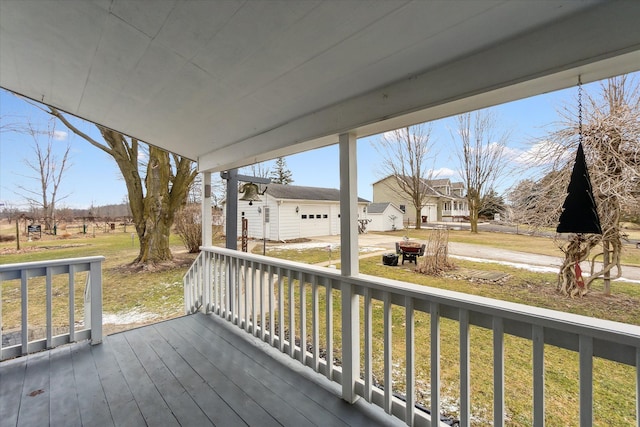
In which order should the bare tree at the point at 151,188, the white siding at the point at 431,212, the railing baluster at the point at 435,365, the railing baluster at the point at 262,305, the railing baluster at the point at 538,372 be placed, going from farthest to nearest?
the bare tree at the point at 151,188, the railing baluster at the point at 262,305, the white siding at the point at 431,212, the railing baluster at the point at 435,365, the railing baluster at the point at 538,372

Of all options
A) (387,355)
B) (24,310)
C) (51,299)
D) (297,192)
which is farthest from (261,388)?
(297,192)

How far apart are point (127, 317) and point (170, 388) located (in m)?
3.25

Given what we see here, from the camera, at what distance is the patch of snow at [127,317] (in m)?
4.45

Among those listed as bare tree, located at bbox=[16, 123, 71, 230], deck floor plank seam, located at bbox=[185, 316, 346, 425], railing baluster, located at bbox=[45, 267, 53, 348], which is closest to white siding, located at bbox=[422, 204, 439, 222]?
deck floor plank seam, located at bbox=[185, 316, 346, 425]

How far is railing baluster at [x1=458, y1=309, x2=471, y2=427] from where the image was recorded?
4.81 feet

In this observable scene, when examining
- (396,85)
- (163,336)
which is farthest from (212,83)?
(163,336)

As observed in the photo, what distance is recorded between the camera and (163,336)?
3049mm

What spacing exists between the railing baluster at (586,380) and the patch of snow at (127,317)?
519 centimetres

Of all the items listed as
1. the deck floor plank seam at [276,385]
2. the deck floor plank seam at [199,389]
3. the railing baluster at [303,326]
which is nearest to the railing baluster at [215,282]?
the deck floor plank seam at [276,385]

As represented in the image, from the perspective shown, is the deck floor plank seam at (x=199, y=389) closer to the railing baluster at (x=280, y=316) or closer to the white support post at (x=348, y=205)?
the railing baluster at (x=280, y=316)

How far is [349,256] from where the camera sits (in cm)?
201

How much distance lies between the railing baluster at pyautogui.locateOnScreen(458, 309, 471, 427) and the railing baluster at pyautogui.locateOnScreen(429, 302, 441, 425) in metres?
0.13

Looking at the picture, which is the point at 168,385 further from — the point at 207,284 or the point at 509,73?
the point at 509,73

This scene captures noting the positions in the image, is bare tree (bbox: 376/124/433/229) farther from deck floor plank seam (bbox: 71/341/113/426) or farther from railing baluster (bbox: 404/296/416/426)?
deck floor plank seam (bbox: 71/341/113/426)
